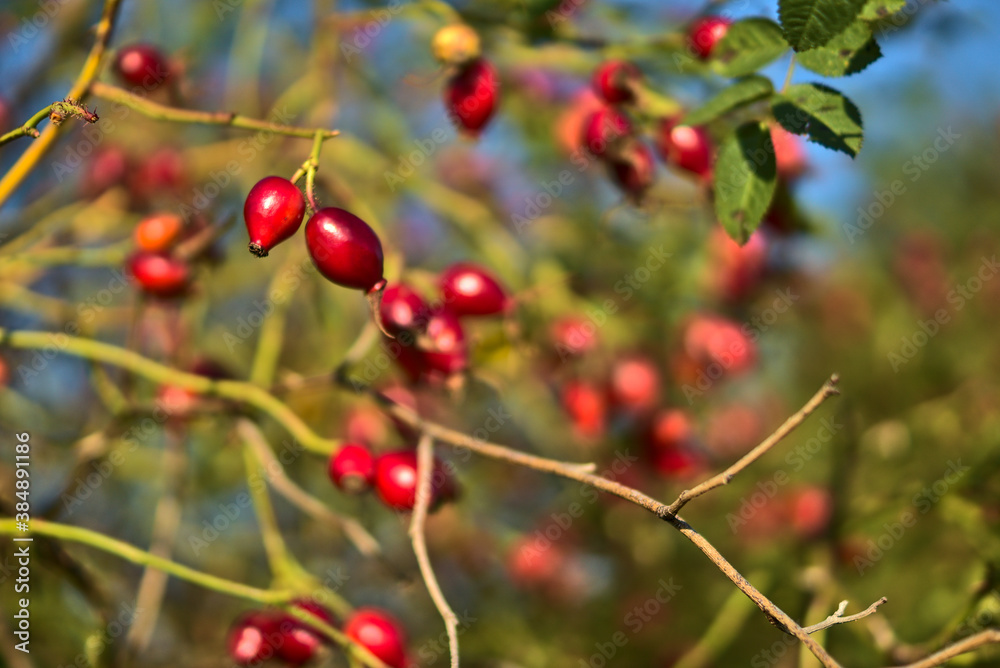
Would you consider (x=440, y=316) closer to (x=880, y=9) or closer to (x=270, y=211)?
(x=270, y=211)

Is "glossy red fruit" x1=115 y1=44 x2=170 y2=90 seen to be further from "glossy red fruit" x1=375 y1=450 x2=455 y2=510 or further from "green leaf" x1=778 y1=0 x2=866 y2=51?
"green leaf" x1=778 y1=0 x2=866 y2=51

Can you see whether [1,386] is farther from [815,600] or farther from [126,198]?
[815,600]

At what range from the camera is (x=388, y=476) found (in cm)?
103

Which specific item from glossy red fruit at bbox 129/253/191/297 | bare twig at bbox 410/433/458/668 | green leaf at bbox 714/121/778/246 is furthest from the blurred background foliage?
green leaf at bbox 714/121/778/246

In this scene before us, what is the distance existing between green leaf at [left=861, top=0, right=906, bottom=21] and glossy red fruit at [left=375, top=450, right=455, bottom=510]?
73cm

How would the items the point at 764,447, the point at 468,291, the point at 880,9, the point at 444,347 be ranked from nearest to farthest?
1. the point at 764,447
2. the point at 880,9
3. the point at 444,347
4. the point at 468,291

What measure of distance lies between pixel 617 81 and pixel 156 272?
0.75 metres

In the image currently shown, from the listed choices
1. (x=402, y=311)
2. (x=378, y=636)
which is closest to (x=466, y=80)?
(x=402, y=311)

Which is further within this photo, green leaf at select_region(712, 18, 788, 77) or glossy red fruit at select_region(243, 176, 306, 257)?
green leaf at select_region(712, 18, 788, 77)

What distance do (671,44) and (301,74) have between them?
1318 millimetres

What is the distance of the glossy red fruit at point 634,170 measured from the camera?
1.28m

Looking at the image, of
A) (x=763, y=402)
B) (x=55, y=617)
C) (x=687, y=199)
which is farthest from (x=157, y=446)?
(x=763, y=402)

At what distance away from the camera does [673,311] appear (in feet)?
5.86

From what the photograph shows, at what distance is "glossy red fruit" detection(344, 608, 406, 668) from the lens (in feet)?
3.31
